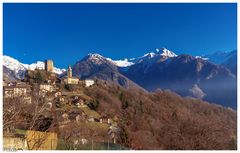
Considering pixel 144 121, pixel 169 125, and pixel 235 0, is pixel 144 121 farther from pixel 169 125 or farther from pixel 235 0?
pixel 235 0

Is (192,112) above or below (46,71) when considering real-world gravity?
below

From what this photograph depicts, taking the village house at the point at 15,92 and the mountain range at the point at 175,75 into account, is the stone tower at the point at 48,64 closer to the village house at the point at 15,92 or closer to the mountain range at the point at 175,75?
the mountain range at the point at 175,75

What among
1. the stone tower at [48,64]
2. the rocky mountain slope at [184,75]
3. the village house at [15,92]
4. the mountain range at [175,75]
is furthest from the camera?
the rocky mountain slope at [184,75]

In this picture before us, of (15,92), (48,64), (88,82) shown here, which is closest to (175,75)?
(88,82)

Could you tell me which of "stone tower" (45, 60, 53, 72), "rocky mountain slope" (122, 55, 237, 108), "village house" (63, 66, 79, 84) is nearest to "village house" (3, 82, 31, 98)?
"stone tower" (45, 60, 53, 72)

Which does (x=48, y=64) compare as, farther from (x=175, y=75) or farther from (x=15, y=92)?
(x=175, y=75)

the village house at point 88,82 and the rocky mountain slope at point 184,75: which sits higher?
the rocky mountain slope at point 184,75

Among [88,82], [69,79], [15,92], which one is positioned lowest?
[15,92]

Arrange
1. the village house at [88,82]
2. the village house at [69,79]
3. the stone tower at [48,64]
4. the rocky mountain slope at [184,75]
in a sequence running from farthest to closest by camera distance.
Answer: the rocky mountain slope at [184,75] < the village house at [88,82] < the village house at [69,79] < the stone tower at [48,64]

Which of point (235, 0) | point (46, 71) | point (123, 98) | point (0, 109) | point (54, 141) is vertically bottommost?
point (54, 141)

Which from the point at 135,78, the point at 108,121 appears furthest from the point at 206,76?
the point at 108,121

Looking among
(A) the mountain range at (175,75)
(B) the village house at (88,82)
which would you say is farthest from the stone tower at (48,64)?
(B) the village house at (88,82)
